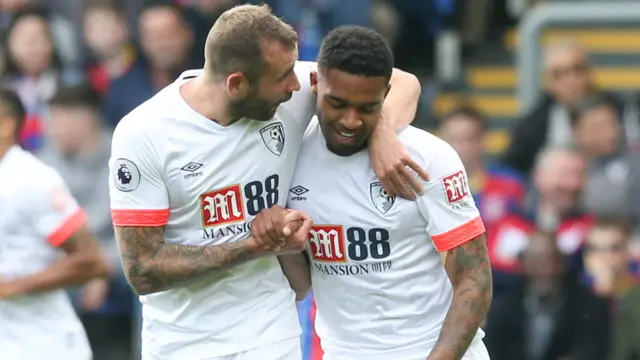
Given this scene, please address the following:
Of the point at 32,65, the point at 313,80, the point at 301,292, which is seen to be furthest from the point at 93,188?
the point at 313,80

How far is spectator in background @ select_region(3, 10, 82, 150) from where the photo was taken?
995 centimetres

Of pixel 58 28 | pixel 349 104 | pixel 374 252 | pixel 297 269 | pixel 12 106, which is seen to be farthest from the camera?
pixel 58 28

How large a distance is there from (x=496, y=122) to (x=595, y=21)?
63.2 inches

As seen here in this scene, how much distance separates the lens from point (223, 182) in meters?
4.86

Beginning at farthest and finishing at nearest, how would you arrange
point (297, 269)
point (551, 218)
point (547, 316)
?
point (551, 218)
point (547, 316)
point (297, 269)

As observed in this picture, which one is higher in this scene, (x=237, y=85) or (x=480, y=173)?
(x=237, y=85)

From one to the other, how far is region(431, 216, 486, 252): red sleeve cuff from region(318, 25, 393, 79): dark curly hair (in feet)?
1.80

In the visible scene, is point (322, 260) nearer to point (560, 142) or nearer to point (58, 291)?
point (58, 291)

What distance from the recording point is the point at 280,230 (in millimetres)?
4691

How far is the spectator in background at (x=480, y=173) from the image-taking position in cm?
845

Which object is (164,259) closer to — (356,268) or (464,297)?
(356,268)

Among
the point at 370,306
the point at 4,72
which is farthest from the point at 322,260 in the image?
the point at 4,72

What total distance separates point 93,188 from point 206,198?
14.3ft

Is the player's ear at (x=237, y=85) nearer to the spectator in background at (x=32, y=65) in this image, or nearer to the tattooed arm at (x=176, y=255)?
the tattooed arm at (x=176, y=255)
